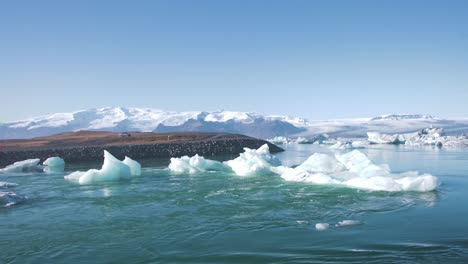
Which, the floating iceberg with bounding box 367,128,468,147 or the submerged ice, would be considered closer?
the submerged ice

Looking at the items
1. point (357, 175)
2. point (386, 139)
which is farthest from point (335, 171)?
point (386, 139)

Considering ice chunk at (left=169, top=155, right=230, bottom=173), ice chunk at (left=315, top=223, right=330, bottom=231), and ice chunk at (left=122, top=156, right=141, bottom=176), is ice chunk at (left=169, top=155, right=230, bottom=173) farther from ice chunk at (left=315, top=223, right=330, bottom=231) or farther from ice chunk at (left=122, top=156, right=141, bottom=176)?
ice chunk at (left=315, top=223, right=330, bottom=231)

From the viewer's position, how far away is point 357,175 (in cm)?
1584

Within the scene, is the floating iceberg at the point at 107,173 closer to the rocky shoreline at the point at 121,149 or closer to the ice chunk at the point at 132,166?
the ice chunk at the point at 132,166

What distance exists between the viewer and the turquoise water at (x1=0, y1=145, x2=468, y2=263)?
7043 mm

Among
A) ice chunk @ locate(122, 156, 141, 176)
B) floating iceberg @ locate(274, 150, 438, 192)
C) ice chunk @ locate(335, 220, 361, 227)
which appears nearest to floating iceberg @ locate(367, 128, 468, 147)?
floating iceberg @ locate(274, 150, 438, 192)

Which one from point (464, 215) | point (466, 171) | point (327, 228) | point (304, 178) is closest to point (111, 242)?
point (327, 228)

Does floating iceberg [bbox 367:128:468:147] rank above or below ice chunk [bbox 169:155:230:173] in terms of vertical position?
below

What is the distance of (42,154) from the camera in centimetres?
3697

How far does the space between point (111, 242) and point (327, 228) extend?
422 centimetres

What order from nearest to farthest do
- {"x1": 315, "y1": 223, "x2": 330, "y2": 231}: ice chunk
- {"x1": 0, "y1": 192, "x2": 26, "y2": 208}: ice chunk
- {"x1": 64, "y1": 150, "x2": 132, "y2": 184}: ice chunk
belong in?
{"x1": 315, "y1": 223, "x2": 330, "y2": 231}: ice chunk → {"x1": 0, "y1": 192, "x2": 26, "y2": 208}: ice chunk → {"x1": 64, "y1": 150, "x2": 132, "y2": 184}: ice chunk

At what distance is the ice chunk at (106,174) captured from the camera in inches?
695

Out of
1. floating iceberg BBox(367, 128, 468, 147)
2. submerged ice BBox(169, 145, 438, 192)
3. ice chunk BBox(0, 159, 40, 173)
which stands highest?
ice chunk BBox(0, 159, 40, 173)

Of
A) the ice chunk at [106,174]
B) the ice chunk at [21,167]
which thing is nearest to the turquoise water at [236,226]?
the ice chunk at [106,174]
